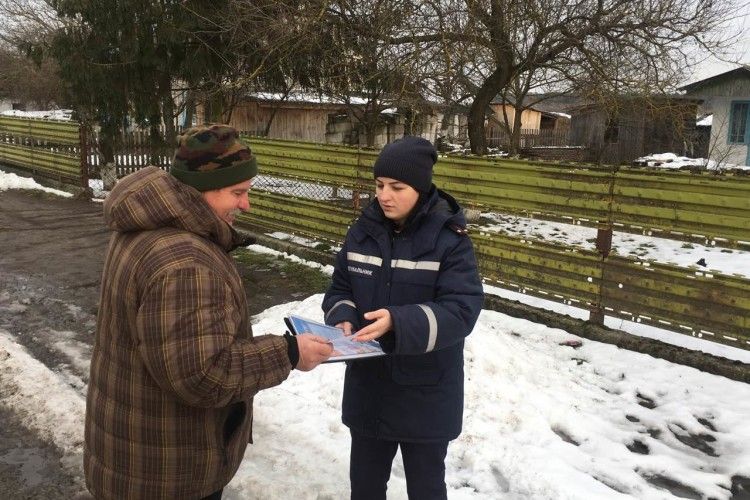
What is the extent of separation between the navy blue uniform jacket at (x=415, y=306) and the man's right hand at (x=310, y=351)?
0.27 m

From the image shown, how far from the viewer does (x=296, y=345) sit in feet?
5.95

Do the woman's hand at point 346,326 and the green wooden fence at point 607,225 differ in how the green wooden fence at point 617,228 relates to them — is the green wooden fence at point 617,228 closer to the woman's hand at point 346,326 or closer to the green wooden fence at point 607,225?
the green wooden fence at point 607,225

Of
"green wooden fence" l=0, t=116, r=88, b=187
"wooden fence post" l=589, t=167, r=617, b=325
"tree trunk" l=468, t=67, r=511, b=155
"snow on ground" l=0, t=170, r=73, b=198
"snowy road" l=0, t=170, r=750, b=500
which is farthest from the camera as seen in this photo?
"snow on ground" l=0, t=170, r=73, b=198

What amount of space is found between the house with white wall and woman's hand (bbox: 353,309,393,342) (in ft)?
70.6

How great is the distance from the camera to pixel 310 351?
183 cm

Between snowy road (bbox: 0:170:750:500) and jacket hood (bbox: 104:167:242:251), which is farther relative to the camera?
snowy road (bbox: 0:170:750:500)

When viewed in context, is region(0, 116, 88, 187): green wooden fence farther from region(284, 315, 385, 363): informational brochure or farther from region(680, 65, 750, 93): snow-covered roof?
region(680, 65, 750, 93): snow-covered roof

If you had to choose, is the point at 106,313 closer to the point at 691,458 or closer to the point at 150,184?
the point at 150,184

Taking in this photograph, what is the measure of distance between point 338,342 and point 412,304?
0.96 feet

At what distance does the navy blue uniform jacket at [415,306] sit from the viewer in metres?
A: 2.13

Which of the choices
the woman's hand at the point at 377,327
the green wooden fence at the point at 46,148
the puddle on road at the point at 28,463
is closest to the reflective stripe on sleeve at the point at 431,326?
the woman's hand at the point at 377,327

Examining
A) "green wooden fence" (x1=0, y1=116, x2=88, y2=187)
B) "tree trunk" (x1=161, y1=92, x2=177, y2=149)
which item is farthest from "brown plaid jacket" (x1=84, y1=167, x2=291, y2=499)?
"green wooden fence" (x1=0, y1=116, x2=88, y2=187)

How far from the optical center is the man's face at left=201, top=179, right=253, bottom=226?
1.76m

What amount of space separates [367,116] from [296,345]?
12750 millimetres
